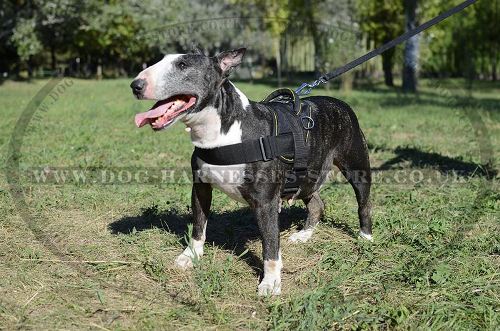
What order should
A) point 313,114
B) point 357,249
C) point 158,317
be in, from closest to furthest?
point 158,317 < point 313,114 < point 357,249

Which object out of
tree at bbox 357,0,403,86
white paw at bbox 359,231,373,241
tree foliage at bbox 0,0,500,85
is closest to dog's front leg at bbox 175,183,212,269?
white paw at bbox 359,231,373,241

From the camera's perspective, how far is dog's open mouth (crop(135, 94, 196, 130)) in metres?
3.45

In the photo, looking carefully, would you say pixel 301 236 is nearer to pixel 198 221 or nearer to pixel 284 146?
pixel 198 221

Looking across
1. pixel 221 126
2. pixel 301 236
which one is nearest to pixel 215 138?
pixel 221 126

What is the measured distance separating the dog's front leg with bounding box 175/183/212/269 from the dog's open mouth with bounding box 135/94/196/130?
2.45 feet

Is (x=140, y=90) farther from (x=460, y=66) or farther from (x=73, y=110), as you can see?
(x=460, y=66)

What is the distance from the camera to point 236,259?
430 cm

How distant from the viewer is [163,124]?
343cm

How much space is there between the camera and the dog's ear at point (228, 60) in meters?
3.64

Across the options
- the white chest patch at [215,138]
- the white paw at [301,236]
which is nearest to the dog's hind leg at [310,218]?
the white paw at [301,236]

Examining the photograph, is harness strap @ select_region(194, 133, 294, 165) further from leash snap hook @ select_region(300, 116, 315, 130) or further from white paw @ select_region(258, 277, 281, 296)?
white paw @ select_region(258, 277, 281, 296)

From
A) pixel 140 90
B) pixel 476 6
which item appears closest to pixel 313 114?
pixel 140 90

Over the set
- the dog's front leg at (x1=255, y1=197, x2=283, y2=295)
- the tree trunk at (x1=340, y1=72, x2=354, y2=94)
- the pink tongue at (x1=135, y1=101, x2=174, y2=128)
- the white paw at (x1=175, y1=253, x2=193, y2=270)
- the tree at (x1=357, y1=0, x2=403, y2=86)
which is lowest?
the white paw at (x1=175, y1=253, x2=193, y2=270)

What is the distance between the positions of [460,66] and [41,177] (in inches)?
1570
